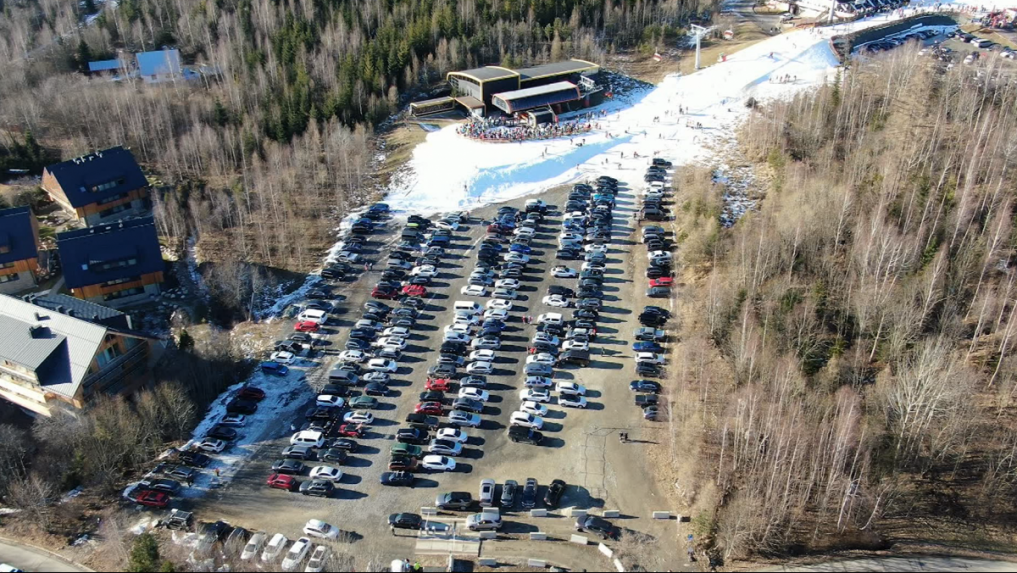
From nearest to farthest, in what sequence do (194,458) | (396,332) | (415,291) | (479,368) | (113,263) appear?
(194,458) → (479,368) → (396,332) → (415,291) → (113,263)

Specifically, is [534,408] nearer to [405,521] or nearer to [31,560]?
[405,521]

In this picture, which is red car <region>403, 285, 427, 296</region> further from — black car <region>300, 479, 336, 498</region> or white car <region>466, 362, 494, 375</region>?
black car <region>300, 479, 336, 498</region>

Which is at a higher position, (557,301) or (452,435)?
(557,301)

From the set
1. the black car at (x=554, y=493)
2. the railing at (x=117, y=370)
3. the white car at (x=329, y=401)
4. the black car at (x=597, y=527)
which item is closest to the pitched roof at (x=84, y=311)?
the railing at (x=117, y=370)

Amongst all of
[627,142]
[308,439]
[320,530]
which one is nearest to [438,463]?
[320,530]

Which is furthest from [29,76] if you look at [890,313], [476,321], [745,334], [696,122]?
[890,313]
